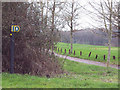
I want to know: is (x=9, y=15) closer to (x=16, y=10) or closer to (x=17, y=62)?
(x=16, y=10)

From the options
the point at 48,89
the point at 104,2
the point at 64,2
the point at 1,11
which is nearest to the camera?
the point at 48,89

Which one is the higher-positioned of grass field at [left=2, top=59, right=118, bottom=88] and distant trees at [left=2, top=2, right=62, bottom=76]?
distant trees at [left=2, top=2, right=62, bottom=76]

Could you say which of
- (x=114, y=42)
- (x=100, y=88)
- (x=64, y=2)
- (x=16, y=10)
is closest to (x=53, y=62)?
(x=16, y=10)

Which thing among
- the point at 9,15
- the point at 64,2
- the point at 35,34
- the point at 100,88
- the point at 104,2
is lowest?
the point at 100,88

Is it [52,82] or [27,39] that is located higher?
[27,39]

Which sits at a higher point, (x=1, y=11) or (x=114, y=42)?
(x=1, y=11)

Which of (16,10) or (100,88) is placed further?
(16,10)

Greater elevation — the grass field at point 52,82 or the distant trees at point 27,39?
the distant trees at point 27,39

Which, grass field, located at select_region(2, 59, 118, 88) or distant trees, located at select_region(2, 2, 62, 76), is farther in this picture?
distant trees, located at select_region(2, 2, 62, 76)

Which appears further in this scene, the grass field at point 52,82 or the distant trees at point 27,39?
the distant trees at point 27,39

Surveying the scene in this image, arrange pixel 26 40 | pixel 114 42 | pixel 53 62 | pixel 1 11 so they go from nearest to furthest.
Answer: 1. pixel 1 11
2. pixel 26 40
3. pixel 53 62
4. pixel 114 42

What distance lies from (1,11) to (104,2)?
7.79 m

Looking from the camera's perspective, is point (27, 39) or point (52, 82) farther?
point (27, 39)

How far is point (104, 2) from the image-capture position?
41.3 feet
